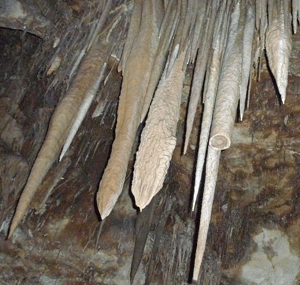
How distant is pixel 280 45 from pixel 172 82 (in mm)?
579

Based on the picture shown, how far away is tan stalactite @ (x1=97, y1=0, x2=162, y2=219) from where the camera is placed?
1959 mm

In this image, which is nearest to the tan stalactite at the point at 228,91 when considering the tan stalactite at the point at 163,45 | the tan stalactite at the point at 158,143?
the tan stalactite at the point at 158,143

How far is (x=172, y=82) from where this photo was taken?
231 centimetres

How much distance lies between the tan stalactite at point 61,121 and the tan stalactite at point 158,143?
60 cm

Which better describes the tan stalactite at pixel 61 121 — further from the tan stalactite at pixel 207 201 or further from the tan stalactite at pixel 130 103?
the tan stalactite at pixel 207 201

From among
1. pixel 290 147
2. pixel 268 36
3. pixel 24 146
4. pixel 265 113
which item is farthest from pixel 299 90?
pixel 24 146

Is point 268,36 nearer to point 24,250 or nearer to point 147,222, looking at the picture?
point 147,222

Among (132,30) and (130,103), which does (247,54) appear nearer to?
(130,103)

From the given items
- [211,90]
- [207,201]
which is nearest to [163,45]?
[211,90]

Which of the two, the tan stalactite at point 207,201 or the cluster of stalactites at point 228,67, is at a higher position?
the cluster of stalactites at point 228,67

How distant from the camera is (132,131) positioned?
223 cm

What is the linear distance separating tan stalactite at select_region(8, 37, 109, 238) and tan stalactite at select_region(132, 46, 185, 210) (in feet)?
1.96

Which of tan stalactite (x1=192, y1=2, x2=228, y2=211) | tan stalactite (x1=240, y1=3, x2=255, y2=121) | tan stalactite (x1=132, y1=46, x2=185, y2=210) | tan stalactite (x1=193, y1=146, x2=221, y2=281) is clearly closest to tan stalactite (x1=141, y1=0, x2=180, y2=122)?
tan stalactite (x1=132, y1=46, x2=185, y2=210)

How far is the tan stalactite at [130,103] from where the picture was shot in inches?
77.1
